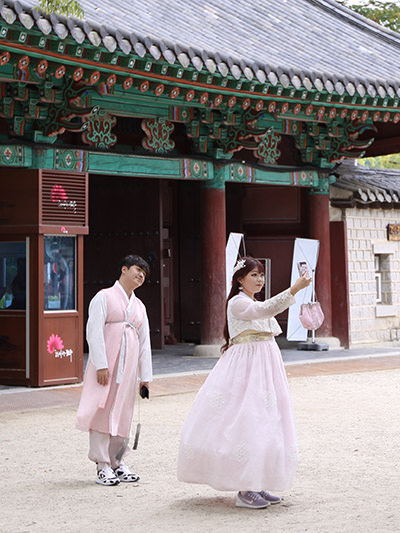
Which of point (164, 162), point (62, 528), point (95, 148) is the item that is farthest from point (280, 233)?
point (62, 528)

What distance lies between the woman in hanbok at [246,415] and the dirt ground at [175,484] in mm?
188

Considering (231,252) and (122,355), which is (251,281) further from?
(231,252)

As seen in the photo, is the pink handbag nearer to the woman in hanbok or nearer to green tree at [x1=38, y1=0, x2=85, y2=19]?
the woman in hanbok

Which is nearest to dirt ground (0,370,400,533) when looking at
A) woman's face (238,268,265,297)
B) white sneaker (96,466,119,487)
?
white sneaker (96,466,119,487)

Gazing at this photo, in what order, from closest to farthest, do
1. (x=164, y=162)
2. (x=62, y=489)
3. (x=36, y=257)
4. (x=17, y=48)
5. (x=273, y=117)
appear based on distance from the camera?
(x=62, y=489)
(x=17, y=48)
(x=36, y=257)
(x=164, y=162)
(x=273, y=117)

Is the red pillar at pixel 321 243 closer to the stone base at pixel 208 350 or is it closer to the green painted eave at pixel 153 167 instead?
the green painted eave at pixel 153 167

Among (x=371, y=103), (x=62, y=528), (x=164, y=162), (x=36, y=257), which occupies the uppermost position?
(x=371, y=103)

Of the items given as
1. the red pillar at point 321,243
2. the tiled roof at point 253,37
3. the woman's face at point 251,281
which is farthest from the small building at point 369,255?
the woman's face at point 251,281

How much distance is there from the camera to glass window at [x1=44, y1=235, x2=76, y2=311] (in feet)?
38.0

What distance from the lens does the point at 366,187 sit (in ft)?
53.7

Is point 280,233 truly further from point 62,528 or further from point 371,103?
point 62,528

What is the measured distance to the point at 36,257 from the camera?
37.3 ft

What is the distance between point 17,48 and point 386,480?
578 cm

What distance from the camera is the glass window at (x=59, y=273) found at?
38.0 feet
